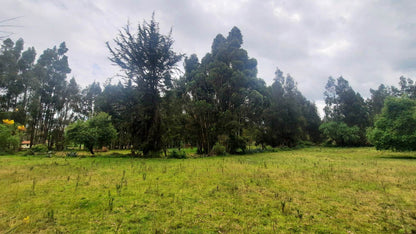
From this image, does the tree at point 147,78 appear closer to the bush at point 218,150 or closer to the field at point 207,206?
the bush at point 218,150

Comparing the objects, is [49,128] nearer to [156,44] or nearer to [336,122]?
[156,44]

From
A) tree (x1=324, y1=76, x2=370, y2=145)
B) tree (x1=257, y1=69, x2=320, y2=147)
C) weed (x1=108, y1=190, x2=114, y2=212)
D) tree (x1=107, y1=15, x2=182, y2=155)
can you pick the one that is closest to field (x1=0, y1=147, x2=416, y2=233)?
weed (x1=108, y1=190, x2=114, y2=212)

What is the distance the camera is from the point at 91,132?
20.5m

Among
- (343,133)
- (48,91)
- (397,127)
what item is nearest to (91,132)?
(48,91)

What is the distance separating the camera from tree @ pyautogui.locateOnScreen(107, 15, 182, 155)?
19.8 metres

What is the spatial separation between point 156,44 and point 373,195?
22.0 m

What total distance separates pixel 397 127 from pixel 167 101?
2456cm

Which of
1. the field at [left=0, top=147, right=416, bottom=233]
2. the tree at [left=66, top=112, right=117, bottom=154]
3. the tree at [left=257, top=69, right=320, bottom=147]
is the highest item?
the tree at [left=257, top=69, right=320, bottom=147]

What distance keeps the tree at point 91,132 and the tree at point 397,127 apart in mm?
31323

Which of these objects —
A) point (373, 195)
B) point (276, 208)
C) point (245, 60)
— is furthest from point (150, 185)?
point (245, 60)

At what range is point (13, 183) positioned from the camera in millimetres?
7191

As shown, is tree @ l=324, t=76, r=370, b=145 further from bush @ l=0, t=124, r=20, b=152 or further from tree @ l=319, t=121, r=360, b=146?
bush @ l=0, t=124, r=20, b=152

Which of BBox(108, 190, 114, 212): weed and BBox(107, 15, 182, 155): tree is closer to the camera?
BBox(108, 190, 114, 212): weed

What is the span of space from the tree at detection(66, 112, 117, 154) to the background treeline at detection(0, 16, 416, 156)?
0.11 metres
